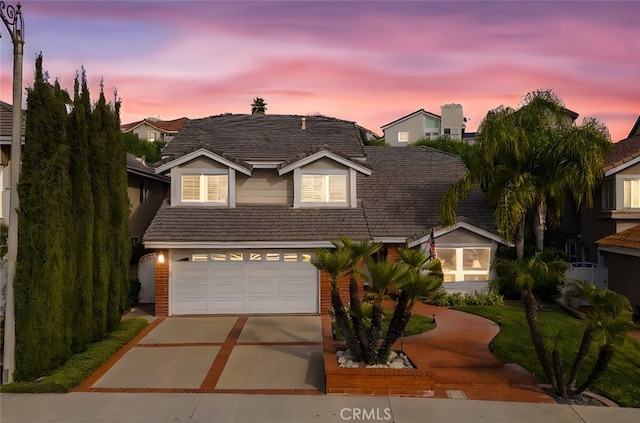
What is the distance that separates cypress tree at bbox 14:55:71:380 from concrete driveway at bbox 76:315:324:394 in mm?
1150

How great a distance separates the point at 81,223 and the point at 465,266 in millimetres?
13051

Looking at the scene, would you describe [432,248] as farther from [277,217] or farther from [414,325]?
[277,217]

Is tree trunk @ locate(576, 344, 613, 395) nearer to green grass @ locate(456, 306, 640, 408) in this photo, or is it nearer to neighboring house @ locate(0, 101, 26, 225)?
green grass @ locate(456, 306, 640, 408)

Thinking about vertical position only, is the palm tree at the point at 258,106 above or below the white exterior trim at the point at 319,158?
above

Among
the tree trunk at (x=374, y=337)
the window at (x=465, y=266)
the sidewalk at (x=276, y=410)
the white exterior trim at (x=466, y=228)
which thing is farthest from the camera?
the window at (x=465, y=266)

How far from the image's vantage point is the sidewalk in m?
7.80

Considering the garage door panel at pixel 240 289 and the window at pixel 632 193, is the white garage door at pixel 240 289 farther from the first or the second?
the window at pixel 632 193

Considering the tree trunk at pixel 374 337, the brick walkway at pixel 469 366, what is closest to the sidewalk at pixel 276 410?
the brick walkway at pixel 469 366

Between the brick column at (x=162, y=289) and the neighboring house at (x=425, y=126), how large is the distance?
1721 inches

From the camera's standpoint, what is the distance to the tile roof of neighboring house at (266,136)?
60.6 feet

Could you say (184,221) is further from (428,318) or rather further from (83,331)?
(428,318)

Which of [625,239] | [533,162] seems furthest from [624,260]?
[533,162]

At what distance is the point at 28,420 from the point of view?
7746mm

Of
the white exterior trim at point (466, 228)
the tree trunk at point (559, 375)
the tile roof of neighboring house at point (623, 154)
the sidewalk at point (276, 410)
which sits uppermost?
the tile roof of neighboring house at point (623, 154)
